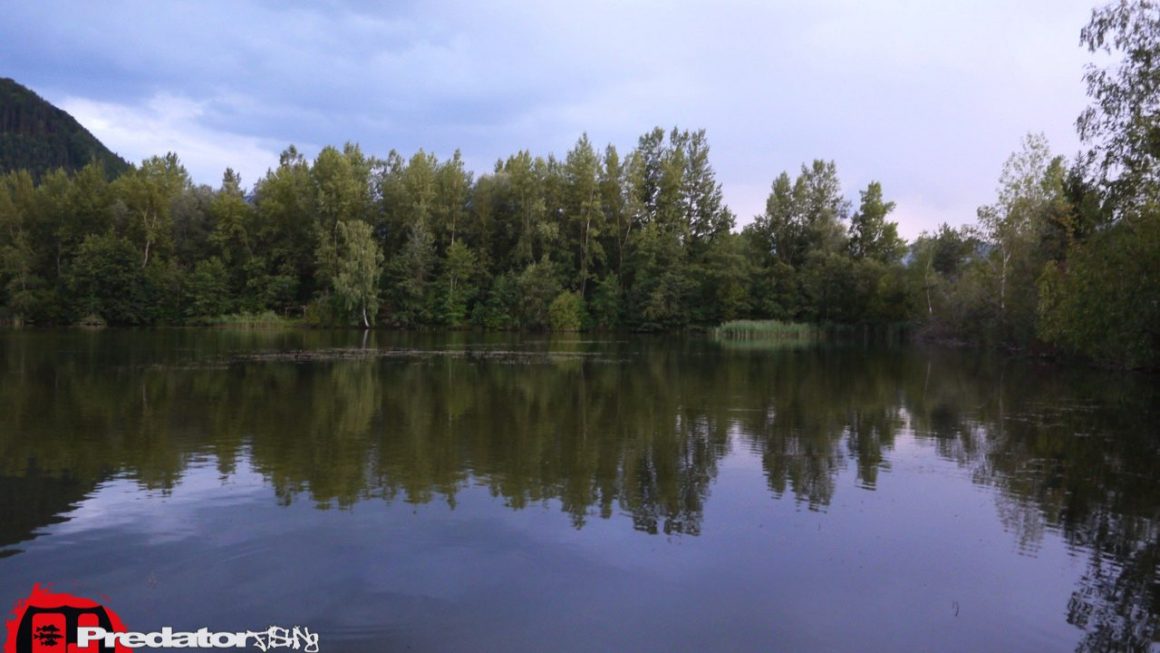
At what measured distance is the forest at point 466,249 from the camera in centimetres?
6556

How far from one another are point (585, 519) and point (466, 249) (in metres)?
65.3

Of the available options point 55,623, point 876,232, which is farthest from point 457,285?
point 55,623

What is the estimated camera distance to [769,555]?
7.66m

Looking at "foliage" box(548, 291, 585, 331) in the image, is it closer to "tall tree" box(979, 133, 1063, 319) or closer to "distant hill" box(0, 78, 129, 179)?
"tall tree" box(979, 133, 1063, 319)

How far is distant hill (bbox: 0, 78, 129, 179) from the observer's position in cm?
15725

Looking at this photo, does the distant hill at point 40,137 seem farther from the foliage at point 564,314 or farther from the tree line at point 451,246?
the foliage at point 564,314

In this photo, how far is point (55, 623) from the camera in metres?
5.49

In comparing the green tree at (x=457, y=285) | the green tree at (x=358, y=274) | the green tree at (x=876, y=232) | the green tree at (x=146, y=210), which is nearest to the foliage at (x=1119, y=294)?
the green tree at (x=876, y=232)

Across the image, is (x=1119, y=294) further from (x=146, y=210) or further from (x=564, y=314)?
(x=146, y=210)

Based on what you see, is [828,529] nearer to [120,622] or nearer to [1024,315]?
[120,622]

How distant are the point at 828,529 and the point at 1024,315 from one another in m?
38.2

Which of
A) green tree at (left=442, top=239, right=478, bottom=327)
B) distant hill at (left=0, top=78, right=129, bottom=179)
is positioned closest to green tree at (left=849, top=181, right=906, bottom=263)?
green tree at (left=442, top=239, right=478, bottom=327)

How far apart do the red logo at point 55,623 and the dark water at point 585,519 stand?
0.21 metres

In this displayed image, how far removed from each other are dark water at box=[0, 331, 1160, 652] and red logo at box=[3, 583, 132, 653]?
0.69 ft
